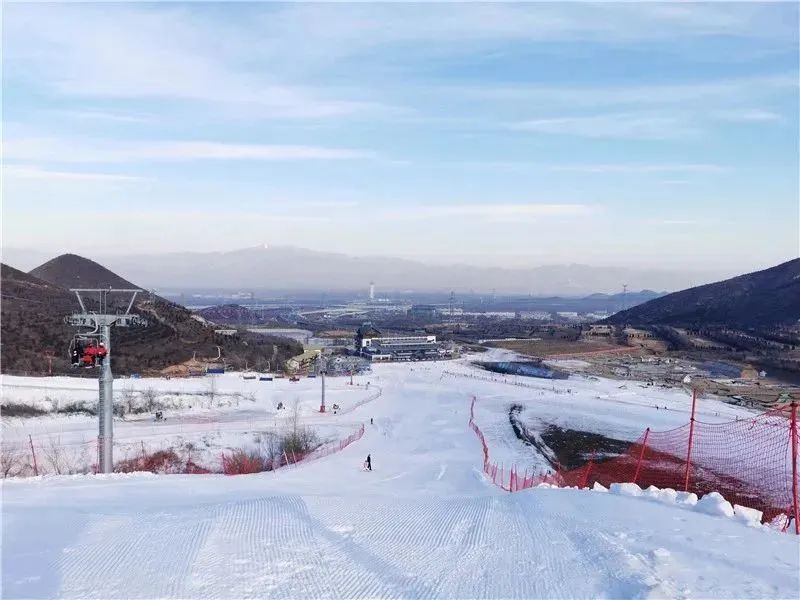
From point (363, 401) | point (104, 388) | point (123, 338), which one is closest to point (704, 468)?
point (104, 388)

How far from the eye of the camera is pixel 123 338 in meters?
45.5

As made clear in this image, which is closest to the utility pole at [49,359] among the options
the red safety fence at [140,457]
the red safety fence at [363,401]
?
the red safety fence at [140,457]

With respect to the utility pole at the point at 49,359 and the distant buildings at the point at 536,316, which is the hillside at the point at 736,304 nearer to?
the distant buildings at the point at 536,316

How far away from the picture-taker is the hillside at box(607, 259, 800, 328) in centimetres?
9212

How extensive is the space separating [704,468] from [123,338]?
37.3 meters

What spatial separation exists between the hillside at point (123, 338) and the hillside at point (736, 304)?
218 ft

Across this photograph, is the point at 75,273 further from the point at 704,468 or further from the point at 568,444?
the point at 704,468

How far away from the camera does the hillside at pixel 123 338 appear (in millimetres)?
39812

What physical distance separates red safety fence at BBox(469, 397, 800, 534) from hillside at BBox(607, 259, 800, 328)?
69214 mm

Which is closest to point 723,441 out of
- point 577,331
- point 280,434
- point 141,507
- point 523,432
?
point 523,432

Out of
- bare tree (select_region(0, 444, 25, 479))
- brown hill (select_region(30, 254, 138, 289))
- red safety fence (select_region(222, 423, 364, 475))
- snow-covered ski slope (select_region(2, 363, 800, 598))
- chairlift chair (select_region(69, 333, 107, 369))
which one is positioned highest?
brown hill (select_region(30, 254, 138, 289))

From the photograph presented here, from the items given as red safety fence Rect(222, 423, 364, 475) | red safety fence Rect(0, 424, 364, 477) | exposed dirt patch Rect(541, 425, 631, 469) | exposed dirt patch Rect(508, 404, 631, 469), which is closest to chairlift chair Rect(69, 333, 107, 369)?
red safety fence Rect(0, 424, 364, 477)

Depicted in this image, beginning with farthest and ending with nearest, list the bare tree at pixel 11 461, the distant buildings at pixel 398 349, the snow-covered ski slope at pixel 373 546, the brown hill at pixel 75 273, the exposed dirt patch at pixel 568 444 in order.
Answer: the brown hill at pixel 75 273, the distant buildings at pixel 398 349, the exposed dirt patch at pixel 568 444, the bare tree at pixel 11 461, the snow-covered ski slope at pixel 373 546

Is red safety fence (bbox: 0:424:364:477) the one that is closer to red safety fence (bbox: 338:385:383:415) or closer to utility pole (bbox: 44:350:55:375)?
red safety fence (bbox: 338:385:383:415)
